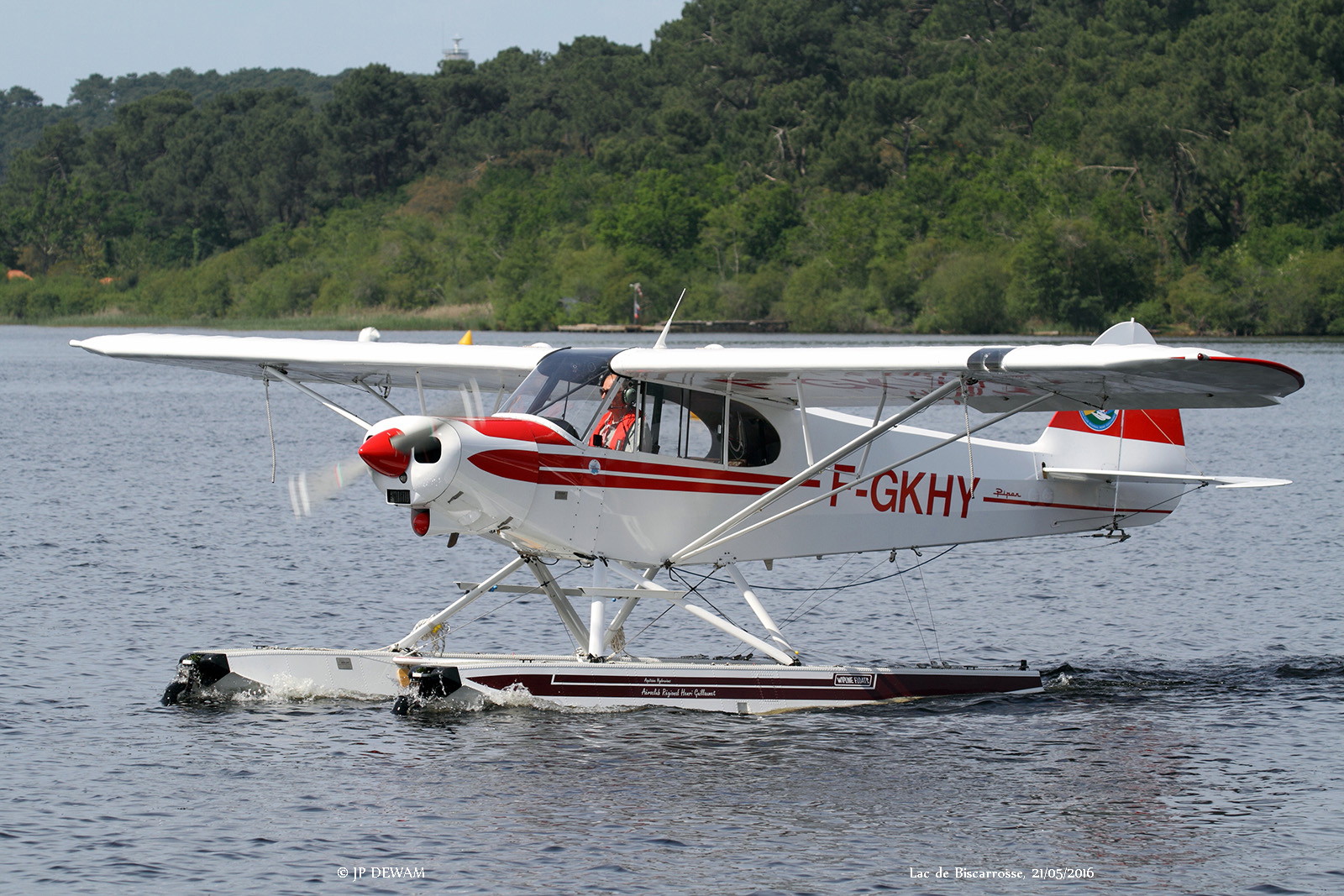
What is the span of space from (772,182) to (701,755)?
82.2m

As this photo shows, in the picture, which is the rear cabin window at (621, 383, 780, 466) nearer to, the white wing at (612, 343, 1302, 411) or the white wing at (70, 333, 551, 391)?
the white wing at (612, 343, 1302, 411)

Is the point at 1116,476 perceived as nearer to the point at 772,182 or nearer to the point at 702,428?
the point at 702,428

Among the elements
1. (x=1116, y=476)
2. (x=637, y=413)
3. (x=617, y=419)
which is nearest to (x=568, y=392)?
(x=617, y=419)

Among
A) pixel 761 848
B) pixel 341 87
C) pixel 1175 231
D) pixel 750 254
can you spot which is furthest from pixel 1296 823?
pixel 341 87

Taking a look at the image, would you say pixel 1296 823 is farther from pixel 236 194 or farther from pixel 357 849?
pixel 236 194

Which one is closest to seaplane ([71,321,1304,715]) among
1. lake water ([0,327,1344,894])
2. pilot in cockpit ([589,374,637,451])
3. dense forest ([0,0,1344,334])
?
pilot in cockpit ([589,374,637,451])

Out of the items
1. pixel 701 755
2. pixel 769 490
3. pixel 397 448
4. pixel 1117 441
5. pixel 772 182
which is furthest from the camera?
pixel 772 182

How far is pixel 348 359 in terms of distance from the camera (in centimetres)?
1132

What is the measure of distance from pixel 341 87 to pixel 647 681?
380 feet

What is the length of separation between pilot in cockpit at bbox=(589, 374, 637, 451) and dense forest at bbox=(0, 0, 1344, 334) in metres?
60.5

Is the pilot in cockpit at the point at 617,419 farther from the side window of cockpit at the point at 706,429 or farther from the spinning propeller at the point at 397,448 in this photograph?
the spinning propeller at the point at 397,448

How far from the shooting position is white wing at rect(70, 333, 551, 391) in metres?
11.4

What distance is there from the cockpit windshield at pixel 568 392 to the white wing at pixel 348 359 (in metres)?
0.79

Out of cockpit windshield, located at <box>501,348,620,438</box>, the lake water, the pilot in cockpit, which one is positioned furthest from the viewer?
the pilot in cockpit
